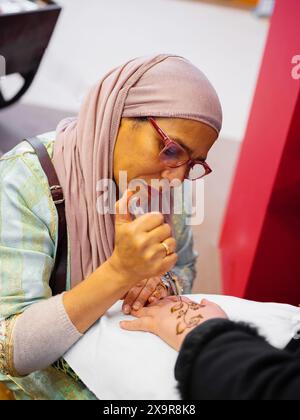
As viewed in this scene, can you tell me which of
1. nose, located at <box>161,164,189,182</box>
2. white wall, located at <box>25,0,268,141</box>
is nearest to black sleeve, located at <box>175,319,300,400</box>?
nose, located at <box>161,164,189,182</box>

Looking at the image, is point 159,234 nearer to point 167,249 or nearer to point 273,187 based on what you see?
point 167,249

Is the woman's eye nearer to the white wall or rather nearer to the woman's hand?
the woman's hand

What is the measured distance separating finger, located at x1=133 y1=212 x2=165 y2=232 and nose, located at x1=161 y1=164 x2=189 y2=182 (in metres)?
0.15

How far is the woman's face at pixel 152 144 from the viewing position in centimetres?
113

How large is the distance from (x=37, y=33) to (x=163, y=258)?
1.44 m

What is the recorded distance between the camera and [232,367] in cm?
89

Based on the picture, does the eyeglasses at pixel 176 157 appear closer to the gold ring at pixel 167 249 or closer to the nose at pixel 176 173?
the nose at pixel 176 173

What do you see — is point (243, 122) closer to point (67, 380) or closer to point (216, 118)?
point (216, 118)

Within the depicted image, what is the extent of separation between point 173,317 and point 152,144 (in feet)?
1.15

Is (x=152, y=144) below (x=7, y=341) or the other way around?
the other way around

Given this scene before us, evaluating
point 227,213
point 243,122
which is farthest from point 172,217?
point 227,213

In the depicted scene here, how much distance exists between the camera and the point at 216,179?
69.2 inches

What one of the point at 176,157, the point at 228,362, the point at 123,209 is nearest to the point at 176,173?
the point at 176,157

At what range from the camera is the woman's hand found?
1032 millimetres
